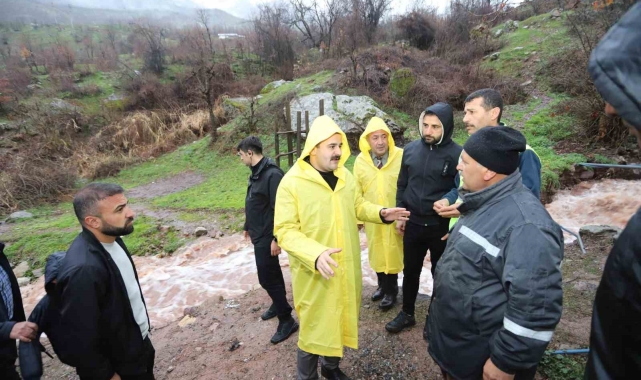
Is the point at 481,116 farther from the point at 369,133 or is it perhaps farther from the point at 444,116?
the point at 369,133

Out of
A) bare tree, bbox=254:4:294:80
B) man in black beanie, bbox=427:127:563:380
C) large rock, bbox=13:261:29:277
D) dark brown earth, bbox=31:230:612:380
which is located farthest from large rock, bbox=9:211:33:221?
bare tree, bbox=254:4:294:80

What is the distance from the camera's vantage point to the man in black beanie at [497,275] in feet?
4.50

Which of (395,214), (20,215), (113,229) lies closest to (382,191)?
(395,214)

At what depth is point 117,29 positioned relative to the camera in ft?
110

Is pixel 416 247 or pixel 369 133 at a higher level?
pixel 369 133

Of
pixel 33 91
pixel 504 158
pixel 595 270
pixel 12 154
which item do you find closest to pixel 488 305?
pixel 504 158

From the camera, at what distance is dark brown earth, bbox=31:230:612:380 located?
9.10 ft

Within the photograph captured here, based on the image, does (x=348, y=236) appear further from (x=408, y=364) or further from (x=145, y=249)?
(x=145, y=249)

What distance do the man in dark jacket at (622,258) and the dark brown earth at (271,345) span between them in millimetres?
2118

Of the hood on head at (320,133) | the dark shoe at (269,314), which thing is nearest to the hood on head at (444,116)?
the hood on head at (320,133)

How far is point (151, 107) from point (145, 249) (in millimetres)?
16000

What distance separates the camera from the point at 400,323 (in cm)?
309

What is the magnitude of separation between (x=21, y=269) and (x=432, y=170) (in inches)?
303

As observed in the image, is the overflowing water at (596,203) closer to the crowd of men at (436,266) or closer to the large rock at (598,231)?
the large rock at (598,231)
